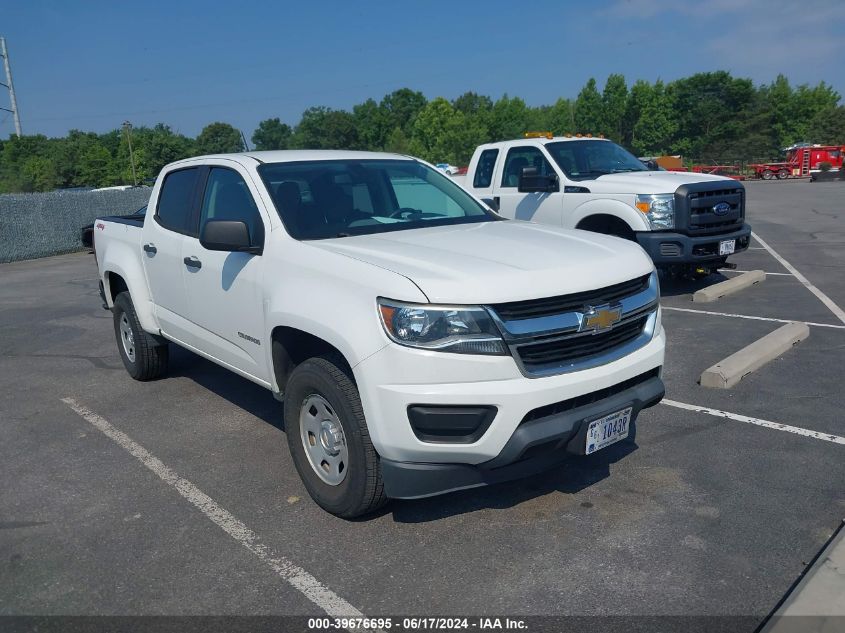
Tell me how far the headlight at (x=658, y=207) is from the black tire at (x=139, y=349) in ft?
19.0

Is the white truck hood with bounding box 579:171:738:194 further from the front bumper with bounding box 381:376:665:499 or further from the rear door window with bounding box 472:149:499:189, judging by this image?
the front bumper with bounding box 381:376:665:499

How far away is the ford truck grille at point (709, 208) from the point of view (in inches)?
351

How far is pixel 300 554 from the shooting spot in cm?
360

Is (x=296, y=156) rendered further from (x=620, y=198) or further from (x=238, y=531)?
(x=620, y=198)

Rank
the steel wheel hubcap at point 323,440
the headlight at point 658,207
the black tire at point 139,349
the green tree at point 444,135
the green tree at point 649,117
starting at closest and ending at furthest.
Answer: the steel wheel hubcap at point 323,440 < the black tire at point 139,349 < the headlight at point 658,207 < the green tree at point 444,135 < the green tree at point 649,117

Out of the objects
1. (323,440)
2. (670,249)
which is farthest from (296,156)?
(670,249)

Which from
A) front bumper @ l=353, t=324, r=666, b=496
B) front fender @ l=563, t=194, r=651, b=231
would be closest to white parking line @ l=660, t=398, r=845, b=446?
front bumper @ l=353, t=324, r=666, b=496

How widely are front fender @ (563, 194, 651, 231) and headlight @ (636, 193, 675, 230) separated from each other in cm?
9

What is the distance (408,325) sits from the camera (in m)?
3.29

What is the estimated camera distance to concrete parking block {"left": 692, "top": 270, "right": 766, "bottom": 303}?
9.08 metres

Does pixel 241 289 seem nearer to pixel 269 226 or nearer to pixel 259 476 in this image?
pixel 269 226

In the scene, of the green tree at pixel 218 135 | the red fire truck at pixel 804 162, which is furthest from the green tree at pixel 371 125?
the red fire truck at pixel 804 162

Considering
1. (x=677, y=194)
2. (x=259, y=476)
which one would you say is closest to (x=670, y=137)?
(x=677, y=194)

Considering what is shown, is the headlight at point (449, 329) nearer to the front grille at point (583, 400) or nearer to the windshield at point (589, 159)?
the front grille at point (583, 400)
